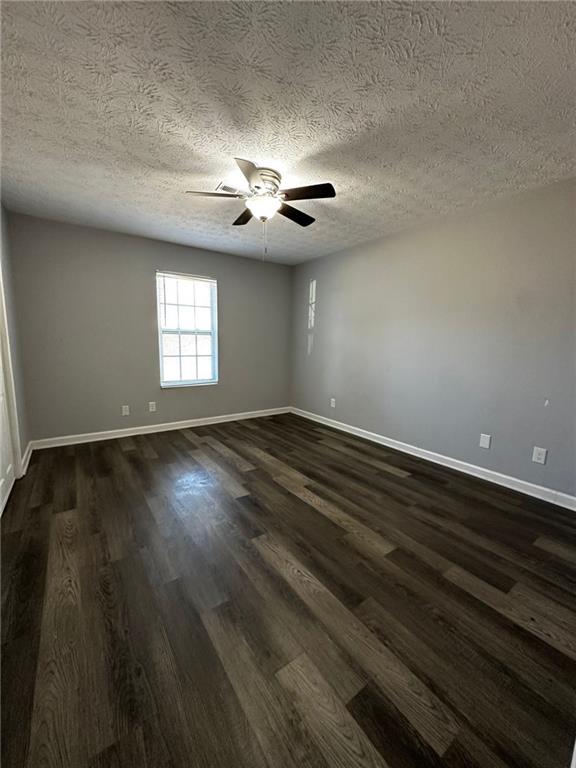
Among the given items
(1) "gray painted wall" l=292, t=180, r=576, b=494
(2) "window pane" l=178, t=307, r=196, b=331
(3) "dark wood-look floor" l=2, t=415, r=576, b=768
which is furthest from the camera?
(2) "window pane" l=178, t=307, r=196, b=331

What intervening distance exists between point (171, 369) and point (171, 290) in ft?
3.60

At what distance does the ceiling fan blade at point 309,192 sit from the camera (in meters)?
1.91

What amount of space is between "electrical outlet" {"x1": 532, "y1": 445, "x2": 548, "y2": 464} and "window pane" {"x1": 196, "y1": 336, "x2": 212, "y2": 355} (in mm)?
4001

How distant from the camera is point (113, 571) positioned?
5.38 feet

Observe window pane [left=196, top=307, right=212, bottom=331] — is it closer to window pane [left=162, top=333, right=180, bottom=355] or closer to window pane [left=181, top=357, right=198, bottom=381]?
window pane [left=162, top=333, right=180, bottom=355]

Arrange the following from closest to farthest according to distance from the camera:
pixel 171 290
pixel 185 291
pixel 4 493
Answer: pixel 4 493 → pixel 171 290 → pixel 185 291

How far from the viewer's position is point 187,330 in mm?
4281

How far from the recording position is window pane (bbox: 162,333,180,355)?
411cm

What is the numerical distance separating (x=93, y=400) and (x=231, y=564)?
2952 mm

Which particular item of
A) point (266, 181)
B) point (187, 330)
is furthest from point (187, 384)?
point (266, 181)

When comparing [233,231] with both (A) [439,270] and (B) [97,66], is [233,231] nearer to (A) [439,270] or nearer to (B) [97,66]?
Answer: (B) [97,66]

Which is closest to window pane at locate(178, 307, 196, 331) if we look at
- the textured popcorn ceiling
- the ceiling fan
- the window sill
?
the window sill

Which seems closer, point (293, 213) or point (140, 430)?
point (293, 213)

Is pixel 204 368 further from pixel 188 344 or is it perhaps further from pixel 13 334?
pixel 13 334
